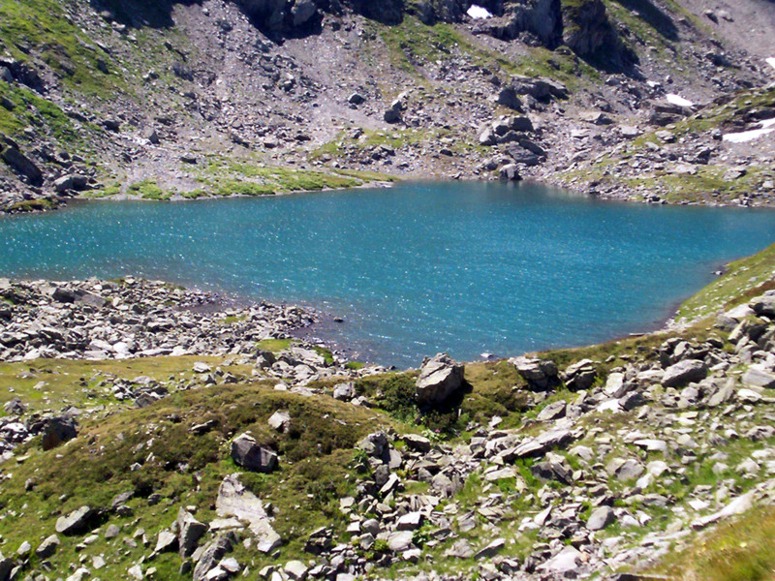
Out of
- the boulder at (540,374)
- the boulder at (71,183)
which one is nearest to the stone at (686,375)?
the boulder at (540,374)

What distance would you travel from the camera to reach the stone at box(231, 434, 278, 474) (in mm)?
22344

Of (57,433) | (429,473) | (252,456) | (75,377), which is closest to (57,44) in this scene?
(75,377)

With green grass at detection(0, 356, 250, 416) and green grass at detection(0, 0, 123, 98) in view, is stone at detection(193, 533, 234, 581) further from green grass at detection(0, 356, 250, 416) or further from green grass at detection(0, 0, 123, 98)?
green grass at detection(0, 0, 123, 98)

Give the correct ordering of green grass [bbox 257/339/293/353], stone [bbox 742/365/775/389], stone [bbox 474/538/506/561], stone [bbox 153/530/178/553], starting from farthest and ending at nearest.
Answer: green grass [bbox 257/339/293/353], stone [bbox 742/365/775/389], stone [bbox 153/530/178/553], stone [bbox 474/538/506/561]

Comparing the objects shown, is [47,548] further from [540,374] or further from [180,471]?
[540,374]

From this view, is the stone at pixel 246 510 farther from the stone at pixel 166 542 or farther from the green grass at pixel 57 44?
the green grass at pixel 57 44

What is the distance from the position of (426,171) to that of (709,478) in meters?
175

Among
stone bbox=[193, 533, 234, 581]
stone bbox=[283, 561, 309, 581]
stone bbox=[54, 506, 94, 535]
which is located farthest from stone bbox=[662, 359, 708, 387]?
stone bbox=[54, 506, 94, 535]

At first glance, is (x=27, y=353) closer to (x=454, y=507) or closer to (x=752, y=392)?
(x=454, y=507)

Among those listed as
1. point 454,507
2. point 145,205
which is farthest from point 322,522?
point 145,205

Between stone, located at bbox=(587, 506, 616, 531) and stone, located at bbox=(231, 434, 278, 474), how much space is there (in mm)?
11251

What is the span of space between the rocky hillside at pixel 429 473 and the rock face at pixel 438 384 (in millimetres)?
86

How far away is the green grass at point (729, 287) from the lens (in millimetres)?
56944

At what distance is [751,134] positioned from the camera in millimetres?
165625
